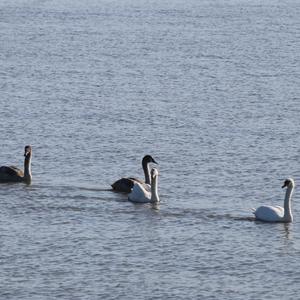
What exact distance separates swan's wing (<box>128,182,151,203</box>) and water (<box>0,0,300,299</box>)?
1.21 feet

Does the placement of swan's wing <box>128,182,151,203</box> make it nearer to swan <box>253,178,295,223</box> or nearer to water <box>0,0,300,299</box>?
water <box>0,0,300,299</box>

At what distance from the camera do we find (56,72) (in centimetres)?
5569

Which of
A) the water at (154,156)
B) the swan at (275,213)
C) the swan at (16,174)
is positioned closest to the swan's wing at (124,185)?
the water at (154,156)

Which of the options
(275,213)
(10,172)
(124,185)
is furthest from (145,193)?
(10,172)

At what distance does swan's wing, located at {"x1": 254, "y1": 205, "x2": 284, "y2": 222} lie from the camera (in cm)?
2847

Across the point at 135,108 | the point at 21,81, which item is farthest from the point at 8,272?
the point at 21,81

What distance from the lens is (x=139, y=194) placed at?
1217 inches

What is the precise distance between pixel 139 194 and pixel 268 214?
3.78 metres

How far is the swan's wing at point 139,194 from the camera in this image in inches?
1213

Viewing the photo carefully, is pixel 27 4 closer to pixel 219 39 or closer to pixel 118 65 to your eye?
pixel 219 39

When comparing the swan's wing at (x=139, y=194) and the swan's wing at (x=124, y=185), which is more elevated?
the swan's wing at (x=124, y=185)

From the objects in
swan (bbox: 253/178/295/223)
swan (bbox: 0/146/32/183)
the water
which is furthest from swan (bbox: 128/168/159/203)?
swan (bbox: 0/146/32/183)

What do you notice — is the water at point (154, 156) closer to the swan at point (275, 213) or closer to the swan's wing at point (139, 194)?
the swan at point (275, 213)

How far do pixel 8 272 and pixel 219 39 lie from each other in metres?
46.4
